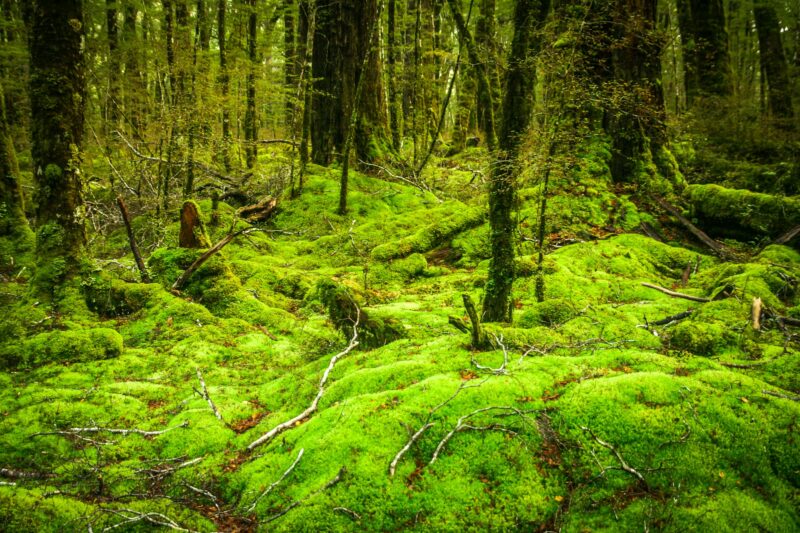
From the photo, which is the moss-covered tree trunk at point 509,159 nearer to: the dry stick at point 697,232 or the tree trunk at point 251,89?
the dry stick at point 697,232

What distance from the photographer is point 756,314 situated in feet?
14.0

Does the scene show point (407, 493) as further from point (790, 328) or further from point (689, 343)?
point (790, 328)

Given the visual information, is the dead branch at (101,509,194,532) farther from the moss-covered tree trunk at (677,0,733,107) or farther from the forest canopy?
the moss-covered tree trunk at (677,0,733,107)

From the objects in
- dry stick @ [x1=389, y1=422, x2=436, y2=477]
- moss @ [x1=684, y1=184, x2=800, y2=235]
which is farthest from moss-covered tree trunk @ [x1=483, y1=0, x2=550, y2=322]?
moss @ [x1=684, y1=184, x2=800, y2=235]

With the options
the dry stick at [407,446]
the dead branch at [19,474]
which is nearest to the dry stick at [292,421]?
the dry stick at [407,446]

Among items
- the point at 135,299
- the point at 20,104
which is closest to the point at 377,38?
the point at 135,299

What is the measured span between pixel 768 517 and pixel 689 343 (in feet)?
6.46

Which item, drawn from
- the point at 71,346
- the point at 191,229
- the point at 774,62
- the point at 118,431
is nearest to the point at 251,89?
the point at 191,229

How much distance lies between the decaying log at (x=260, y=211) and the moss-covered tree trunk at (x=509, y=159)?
8258mm

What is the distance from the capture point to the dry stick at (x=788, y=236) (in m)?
7.30

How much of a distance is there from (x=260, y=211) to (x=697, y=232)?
10590 millimetres

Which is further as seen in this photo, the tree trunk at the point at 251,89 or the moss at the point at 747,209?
the tree trunk at the point at 251,89

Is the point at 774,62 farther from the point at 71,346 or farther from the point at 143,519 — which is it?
the point at 71,346

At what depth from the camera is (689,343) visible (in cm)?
404
